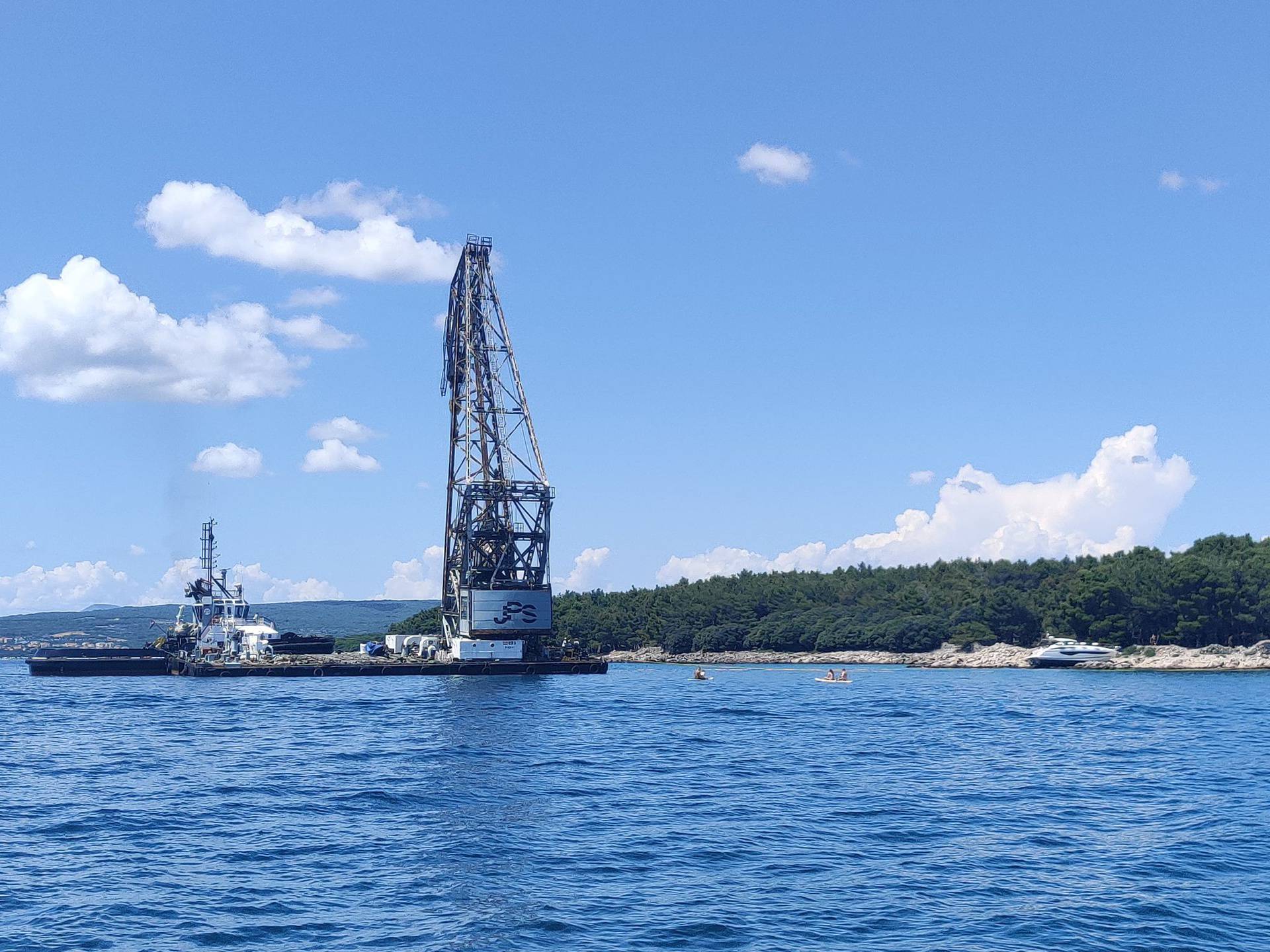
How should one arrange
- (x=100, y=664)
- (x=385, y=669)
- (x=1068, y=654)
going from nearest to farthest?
(x=385, y=669) → (x=100, y=664) → (x=1068, y=654)

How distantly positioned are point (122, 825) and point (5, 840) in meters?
3.50

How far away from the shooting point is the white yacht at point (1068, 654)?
16050 cm

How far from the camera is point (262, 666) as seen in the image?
443ft

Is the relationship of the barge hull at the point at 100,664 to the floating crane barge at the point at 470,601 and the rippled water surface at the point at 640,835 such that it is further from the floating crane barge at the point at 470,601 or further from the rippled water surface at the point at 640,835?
the rippled water surface at the point at 640,835

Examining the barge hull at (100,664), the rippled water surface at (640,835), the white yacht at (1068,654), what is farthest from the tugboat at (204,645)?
the white yacht at (1068,654)

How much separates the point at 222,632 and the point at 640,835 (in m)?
127

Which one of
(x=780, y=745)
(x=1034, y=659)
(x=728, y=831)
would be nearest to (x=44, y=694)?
(x=780, y=745)

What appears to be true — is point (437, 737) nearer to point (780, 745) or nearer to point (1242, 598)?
point (780, 745)

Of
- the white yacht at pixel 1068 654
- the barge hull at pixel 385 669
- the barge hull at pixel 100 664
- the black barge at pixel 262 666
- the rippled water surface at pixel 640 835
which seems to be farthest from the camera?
the white yacht at pixel 1068 654

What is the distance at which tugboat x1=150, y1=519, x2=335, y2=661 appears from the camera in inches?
5743

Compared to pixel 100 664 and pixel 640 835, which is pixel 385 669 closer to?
pixel 100 664

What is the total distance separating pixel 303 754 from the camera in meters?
56.8

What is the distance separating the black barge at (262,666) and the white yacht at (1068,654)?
67039 mm

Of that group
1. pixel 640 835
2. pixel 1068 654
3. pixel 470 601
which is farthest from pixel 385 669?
pixel 640 835
